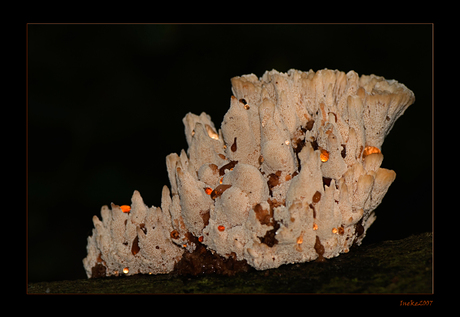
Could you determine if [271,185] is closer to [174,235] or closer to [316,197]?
[316,197]

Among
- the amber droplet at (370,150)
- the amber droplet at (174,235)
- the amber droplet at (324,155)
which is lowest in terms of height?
the amber droplet at (174,235)

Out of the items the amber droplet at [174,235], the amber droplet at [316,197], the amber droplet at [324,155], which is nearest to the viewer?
the amber droplet at [316,197]

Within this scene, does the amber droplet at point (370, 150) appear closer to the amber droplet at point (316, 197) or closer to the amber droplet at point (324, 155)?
the amber droplet at point (324, 155)

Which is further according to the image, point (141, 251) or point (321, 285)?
point (141, 251)

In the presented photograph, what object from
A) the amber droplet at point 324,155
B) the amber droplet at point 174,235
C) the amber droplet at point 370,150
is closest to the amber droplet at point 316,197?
the amber droplet at point 324,155

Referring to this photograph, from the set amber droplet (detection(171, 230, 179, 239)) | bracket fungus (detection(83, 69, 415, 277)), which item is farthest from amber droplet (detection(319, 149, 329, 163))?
amber droplet (detection(171, 230, 179, 239))

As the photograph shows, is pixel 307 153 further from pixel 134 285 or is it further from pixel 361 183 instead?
pixel 134 285

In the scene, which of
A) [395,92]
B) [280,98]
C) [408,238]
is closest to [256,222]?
[280,98]

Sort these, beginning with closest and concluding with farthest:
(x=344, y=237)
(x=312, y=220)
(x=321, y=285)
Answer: (x=321, y=285)
(x=312, y=220)
(x=344, y=237)

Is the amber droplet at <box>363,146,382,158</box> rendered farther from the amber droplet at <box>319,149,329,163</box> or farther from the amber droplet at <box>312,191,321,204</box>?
the amber droplet at <box>312,191,321,204</box>
